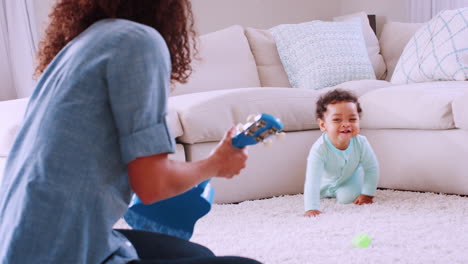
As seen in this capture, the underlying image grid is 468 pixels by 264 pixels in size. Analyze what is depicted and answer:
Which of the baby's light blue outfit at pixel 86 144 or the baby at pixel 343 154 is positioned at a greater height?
the baby's light blue outfit at pixel 86 144

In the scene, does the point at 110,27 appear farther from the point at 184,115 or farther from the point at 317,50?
the point at 317,50

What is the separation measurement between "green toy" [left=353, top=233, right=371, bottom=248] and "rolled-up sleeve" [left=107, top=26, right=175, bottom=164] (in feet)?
3.36

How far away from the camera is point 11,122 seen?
2.00 m

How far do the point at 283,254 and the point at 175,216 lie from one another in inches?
22.1

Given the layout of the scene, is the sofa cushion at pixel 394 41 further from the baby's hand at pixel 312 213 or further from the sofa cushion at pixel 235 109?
the baby's hand at pixel 312 213

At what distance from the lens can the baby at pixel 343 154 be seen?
2240 mm

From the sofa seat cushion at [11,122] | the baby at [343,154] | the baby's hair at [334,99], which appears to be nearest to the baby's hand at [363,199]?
the baby at [343,154]

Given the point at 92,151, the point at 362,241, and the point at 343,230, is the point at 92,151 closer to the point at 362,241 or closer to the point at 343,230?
the point at 362,241

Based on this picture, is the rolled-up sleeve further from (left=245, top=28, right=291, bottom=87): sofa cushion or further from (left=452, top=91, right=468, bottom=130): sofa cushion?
(left=245, top=28, right=291, bottom=87): sofa cushion

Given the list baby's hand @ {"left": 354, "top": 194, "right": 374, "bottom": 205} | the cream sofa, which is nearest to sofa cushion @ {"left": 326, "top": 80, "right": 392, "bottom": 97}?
the cream sofa

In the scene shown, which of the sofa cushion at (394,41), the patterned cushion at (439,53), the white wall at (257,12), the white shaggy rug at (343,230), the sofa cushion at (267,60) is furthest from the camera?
the white wall at (257,12)

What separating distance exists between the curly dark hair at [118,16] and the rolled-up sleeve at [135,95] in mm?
112

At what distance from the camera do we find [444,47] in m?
2.79

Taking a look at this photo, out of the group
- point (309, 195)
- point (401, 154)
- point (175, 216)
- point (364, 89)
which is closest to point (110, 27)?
point (175, 216)
